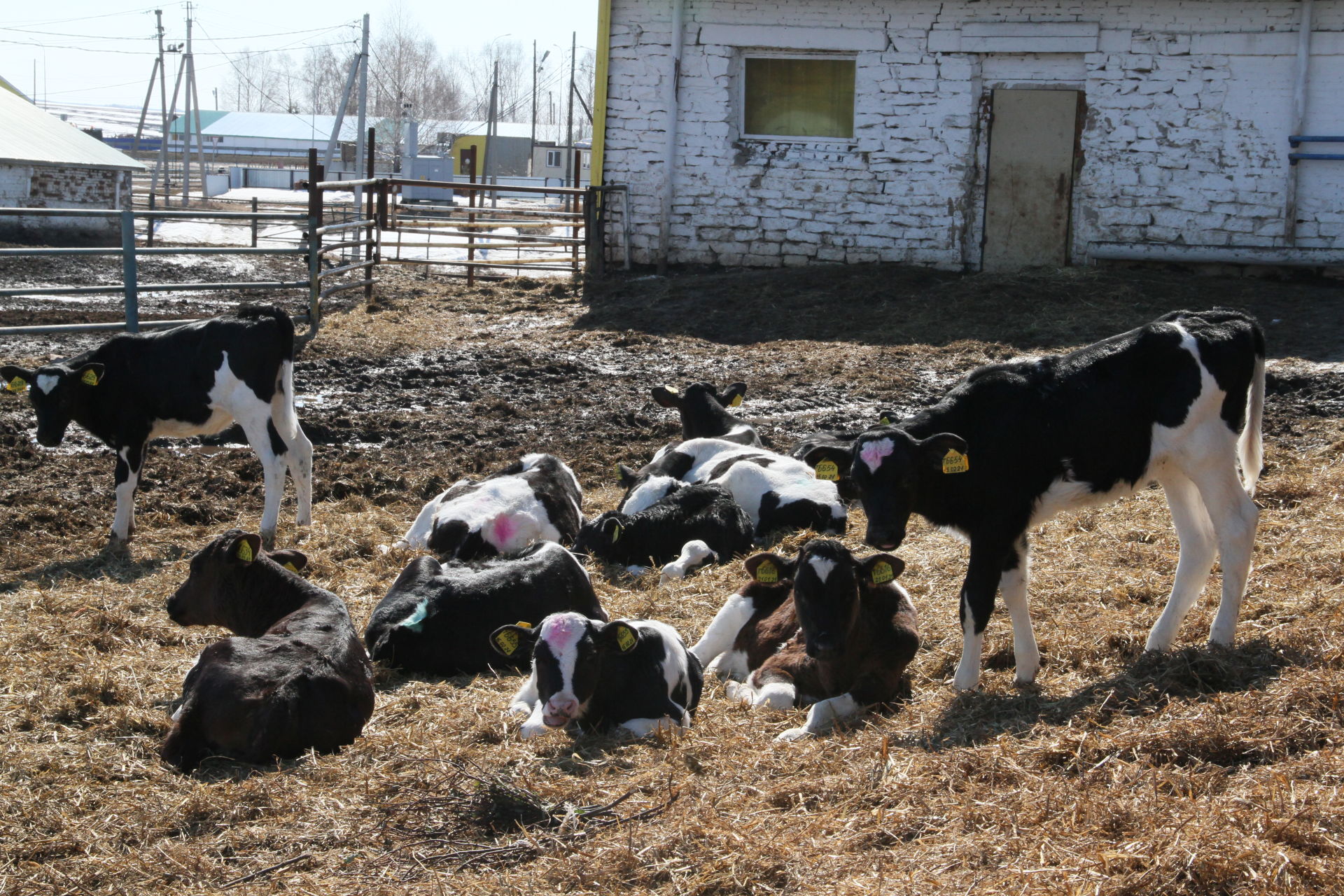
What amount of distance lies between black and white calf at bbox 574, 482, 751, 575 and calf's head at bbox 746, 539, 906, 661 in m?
2.27

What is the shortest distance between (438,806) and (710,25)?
53.4ft


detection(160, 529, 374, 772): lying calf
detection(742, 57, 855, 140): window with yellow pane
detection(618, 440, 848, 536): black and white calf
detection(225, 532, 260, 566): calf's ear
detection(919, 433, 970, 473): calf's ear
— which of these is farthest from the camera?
detection(742, 57, 855, 140): window with yellow pane

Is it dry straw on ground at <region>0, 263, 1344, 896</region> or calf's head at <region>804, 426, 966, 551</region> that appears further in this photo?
calf's head at <region>804, 426, 966, 551</region>

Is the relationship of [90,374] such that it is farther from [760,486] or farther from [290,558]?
[760,486]

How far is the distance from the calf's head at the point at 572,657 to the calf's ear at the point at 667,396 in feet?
16.6

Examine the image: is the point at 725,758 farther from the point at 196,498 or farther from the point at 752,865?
the point at 196,498

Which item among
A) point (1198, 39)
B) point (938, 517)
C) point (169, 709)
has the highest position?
point (1198, 39)

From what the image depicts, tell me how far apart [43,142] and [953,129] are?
A: 23510mm

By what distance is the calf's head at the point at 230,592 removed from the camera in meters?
5.88

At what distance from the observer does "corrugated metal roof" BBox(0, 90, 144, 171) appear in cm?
2889

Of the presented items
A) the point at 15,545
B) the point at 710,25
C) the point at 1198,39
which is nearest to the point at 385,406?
the point at 15,545

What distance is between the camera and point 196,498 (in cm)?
873

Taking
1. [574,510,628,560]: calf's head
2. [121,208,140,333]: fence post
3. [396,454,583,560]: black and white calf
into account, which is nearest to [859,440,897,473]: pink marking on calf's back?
[574,510,628,560]: calf's head

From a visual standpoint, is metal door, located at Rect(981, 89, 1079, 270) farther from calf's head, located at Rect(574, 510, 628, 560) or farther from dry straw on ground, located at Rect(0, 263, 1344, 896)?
calf's head, located at Rect(574, 510, 628, 560)
